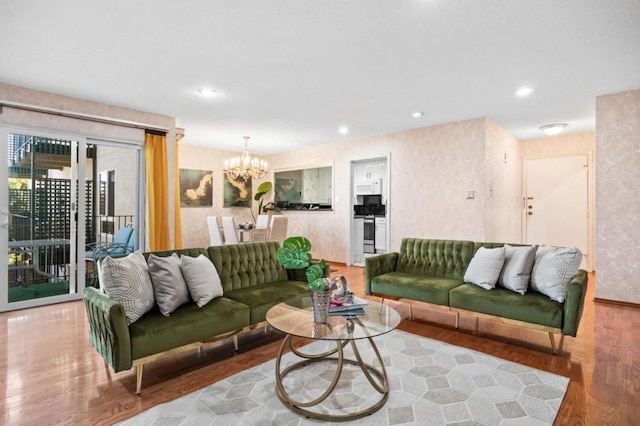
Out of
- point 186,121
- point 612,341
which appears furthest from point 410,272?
point 186,121

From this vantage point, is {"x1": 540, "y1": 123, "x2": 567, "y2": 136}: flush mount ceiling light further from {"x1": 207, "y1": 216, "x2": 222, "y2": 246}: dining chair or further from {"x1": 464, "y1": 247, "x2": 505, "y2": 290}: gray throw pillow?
{"x1": 207, "y1": 216, "x2": 222, "y2": 246}: dining chair

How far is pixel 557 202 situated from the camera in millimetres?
6406

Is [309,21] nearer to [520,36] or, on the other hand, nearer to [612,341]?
[520,36]

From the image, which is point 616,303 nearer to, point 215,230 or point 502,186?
point 502,186

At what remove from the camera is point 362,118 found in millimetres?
5312

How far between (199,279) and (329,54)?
2.21 meters

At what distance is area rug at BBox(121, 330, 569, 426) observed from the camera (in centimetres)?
190

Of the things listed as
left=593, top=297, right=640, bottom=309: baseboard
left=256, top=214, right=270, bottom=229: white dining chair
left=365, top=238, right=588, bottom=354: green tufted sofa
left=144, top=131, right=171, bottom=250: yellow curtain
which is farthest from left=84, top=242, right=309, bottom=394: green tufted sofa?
left=593, top=297, right=640, bottom=309: baseboard

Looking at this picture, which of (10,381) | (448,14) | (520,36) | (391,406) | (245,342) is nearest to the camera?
(391,406)

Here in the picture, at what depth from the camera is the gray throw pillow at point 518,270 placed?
3.01 m

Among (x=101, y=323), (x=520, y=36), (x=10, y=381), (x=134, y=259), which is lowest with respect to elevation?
(x=10, y=381)

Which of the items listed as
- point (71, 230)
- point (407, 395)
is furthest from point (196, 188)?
point (407, 395)

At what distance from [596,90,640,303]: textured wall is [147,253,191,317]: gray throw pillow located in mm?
4761

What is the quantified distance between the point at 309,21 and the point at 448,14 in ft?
3.24
